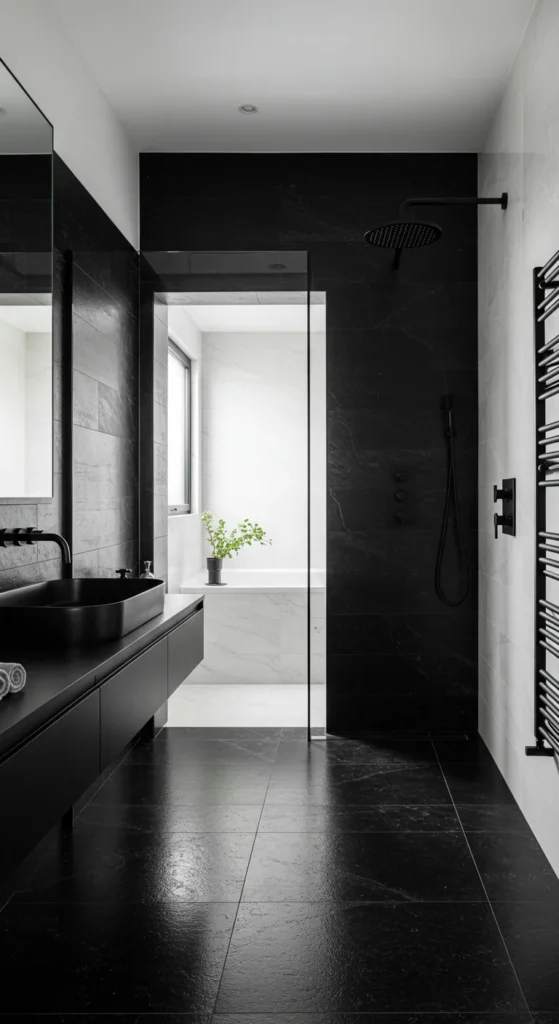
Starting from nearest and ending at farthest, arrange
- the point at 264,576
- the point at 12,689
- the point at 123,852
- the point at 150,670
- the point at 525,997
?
the point at 12,689, the point at 525,997, the point at 150,670, the point at 123,852, the point at 264,576

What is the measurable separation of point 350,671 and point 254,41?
2789 millimetres

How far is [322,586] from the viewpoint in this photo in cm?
402

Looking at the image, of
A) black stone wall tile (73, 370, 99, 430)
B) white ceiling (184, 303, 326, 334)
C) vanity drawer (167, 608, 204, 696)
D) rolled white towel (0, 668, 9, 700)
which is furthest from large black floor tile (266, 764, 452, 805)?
white ceiling (184, 303, 326, 334)

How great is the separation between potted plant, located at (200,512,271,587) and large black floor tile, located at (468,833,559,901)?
9.33ft

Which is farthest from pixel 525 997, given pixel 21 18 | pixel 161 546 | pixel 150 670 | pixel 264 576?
pixel 264 576

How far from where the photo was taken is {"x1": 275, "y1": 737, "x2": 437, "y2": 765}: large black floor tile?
12.0ft

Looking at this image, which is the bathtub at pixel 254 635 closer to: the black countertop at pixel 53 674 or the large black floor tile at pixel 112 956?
the black countertop at pixel 53 674

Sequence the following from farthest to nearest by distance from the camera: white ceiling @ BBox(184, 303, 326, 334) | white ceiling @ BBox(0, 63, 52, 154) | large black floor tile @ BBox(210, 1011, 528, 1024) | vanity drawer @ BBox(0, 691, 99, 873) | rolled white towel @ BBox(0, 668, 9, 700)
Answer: white ceiling @ BBox(184, 303, 326, 334)
white ceiling @ BBox(0, 63, 52, 154)
large black floor tile @ BBox(210, 1011, 528, 1024)
rolled white towel @ BBox(0, 668, 9, 700)
vanity drawer @ BBox(0, 691, 99, 873)

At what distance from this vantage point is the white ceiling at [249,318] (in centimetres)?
567

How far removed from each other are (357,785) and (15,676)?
2.02 metres

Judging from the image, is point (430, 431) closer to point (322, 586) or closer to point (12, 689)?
point (322, 586)

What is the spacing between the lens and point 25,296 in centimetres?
254

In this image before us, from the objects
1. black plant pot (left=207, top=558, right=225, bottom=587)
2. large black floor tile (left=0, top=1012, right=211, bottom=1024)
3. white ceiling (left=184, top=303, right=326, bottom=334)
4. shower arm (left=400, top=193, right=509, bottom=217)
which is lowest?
large black floor tile (left=0, top=1012, right=211, bottom=1024)

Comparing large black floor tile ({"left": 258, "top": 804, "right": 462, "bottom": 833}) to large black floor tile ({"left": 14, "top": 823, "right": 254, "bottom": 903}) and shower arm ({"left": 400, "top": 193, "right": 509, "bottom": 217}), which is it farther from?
shower arm ({"left": 400, "top": 193, "right": 509, "bottom": 217})
